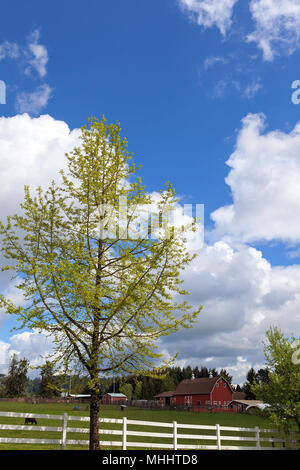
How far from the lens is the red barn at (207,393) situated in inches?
2911

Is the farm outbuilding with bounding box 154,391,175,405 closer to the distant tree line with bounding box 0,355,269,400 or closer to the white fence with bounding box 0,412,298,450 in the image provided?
the distant tree line with bounding box 0,355,269,400

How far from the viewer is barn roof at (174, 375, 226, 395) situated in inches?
2954

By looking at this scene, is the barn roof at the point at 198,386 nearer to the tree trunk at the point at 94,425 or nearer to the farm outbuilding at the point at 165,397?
the farm outbuilding at the point at 165,397

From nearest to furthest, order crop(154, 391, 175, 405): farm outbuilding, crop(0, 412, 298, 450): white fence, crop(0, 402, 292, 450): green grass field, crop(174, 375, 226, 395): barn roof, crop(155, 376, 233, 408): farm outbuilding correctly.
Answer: crop(0, 412, 298, 450): white fence
crop(0, 402, 292, 450): green grass field
crop(155, 376, 233, 408): farm outbuilding
crop(174, 375, 226, 395): barn roof
crop(154, 391, 175, 405): farm outbuilding

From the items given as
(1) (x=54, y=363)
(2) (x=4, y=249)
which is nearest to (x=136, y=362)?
(1) (x=54, y=363)

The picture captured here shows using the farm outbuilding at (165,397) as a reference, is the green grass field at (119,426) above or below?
below

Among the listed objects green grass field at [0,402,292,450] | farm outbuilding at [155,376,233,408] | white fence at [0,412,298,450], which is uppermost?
farm outbuilding at [155,376,233,408]

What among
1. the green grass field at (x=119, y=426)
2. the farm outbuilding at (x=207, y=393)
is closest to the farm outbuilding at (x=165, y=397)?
the farm outbuilding at (x=207, y=393)

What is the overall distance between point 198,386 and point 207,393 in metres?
4.77

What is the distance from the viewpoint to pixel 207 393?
73500 mm

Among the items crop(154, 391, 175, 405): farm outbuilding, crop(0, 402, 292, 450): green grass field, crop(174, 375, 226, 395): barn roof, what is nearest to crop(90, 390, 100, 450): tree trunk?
crop(0, 402, 292, 450): green grass field
